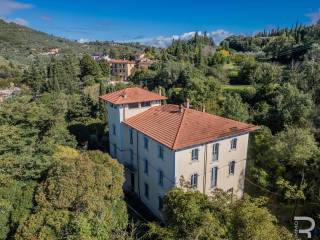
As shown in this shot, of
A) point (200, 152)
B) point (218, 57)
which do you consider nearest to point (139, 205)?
point (200, 152)

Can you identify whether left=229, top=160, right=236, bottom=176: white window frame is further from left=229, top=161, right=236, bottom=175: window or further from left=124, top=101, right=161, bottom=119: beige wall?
left=124, top=101, right=161, bottom=119: beige wall

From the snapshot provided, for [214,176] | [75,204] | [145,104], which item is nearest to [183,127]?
[214,176]

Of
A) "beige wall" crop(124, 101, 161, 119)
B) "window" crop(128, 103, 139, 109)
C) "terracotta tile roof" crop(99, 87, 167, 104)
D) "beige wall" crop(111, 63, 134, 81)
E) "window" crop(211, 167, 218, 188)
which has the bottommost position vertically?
"window" crop(211, 167, 218, 188)

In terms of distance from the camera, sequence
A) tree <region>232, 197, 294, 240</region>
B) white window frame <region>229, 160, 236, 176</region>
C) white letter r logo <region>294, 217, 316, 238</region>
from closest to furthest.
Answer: tree <region>232, 197, 294, 240</region> < white letter r logo <region>294, 217, 316, 238</region> < white window frame <region>229, 160, 236, 176</region>

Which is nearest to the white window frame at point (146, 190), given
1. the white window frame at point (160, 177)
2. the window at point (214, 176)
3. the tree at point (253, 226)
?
the white window frame at point (160, 177)

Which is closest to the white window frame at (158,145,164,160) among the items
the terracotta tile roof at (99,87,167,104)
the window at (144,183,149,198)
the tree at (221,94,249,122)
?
the window at (144,183,149,198)

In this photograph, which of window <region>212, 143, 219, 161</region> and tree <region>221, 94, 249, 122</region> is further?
tree <region>221, 94, 249, 122</region>
